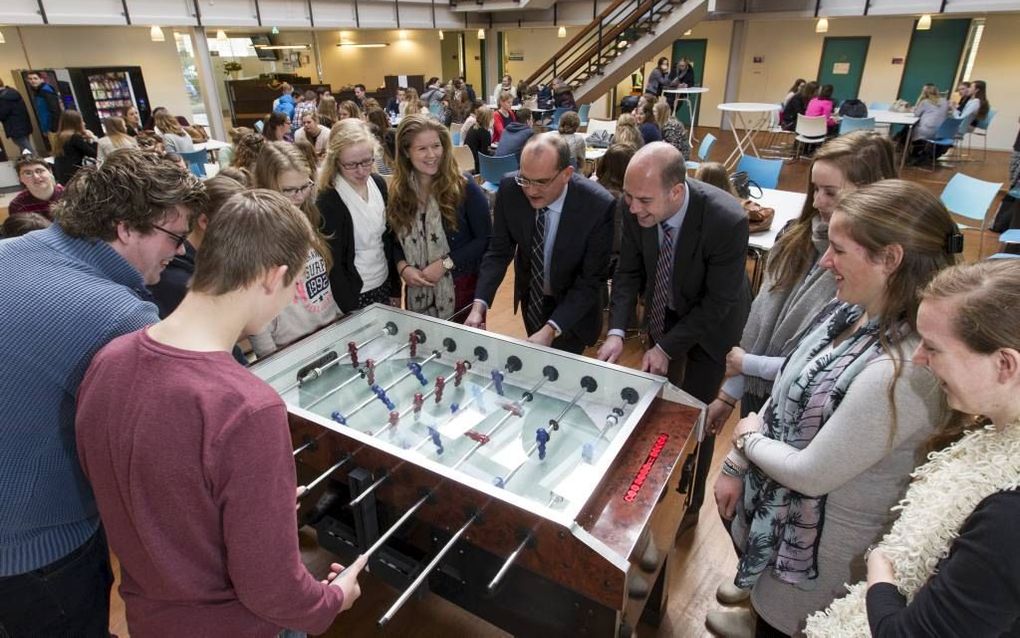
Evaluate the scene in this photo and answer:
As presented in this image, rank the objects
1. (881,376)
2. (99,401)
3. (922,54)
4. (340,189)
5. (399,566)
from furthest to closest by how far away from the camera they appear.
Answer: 1. (922,54)
2. (340,189)
3. (399,566)
4. (881,376)
5. (99,401)

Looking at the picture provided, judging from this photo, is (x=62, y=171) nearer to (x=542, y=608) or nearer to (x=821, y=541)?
(x=542, y=608)

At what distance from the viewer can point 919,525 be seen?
1024 millimetres

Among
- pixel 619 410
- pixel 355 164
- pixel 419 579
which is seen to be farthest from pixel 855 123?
pixel 419 579

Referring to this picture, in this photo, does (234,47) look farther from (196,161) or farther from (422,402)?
(422,402)

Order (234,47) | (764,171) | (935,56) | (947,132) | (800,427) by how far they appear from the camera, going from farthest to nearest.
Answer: (234,47)
(935,56)
(947,132)
(764,171)
(800,427)

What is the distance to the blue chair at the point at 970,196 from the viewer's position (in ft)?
14.6

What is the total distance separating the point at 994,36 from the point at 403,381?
511 inches

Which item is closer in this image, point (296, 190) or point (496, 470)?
point (496, 470)

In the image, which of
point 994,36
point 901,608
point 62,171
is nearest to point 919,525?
point 901,608

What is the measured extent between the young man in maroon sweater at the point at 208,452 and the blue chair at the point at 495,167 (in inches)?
185

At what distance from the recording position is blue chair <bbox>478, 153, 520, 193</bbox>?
5645mm

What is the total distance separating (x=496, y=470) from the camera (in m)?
1.68

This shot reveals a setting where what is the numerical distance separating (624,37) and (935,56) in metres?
5.85

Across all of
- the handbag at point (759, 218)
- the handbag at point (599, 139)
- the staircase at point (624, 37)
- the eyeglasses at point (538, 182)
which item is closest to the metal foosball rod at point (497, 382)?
the eyeglasses at point (538, 182)
